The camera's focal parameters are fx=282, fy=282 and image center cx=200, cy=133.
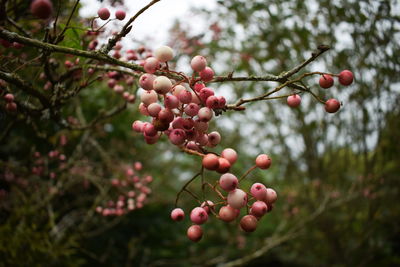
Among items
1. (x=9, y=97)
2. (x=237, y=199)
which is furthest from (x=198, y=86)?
(x=9, y=97)

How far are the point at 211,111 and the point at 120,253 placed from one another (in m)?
3.15

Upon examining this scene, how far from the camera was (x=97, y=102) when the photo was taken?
3.15m

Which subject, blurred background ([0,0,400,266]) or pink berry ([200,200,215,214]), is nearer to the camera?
pink berry ([200,200,215,214])

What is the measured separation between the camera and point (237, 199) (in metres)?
0.59

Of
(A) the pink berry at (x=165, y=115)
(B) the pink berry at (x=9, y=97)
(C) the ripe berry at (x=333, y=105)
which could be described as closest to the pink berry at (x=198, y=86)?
(A) the pink berry at (x=165, y=115)

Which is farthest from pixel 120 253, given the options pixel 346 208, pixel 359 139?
pixel 359 139

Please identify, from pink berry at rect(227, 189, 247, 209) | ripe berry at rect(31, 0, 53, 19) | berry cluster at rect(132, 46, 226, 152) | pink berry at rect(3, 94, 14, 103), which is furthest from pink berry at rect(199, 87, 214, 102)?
pink berry at rect(3, 94, 14, 103)

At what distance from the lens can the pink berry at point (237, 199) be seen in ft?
1.92

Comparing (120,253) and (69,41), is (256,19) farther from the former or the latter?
(120,253)

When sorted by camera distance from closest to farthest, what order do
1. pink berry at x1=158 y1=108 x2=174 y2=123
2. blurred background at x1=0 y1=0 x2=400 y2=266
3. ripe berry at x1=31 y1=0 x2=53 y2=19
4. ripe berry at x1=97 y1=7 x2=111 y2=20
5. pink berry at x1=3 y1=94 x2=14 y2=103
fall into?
ripe berry at x1=31 y1=0 x2=53 y2=19, pink berry at x1=158 y1=108 x2=174 y2=123, ripe berry at x1=97 y1=7 x2=111 y2=20, pink berry at x1=3 y1=94 x2=14 y2=103, blurred background at x1=0 y1=0 x2=400 y2=266

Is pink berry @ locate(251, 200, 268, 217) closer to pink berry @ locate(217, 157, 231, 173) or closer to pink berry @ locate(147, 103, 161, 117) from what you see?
pink berry @ locate(217, 157, 231, 173)

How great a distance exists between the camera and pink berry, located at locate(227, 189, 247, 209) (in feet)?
1.92

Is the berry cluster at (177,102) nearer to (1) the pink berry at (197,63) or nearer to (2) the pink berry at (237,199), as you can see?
(1) the pink berry at (197,63)

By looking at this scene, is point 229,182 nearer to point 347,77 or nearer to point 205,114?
point 205,114
